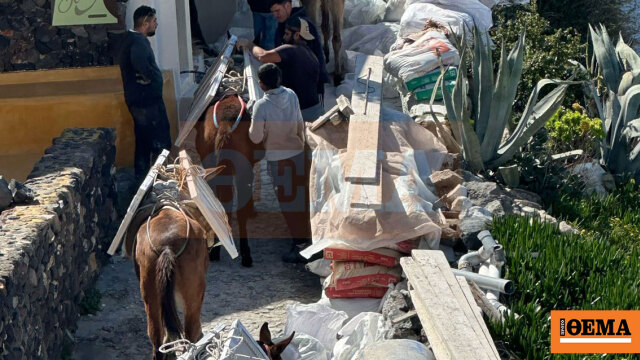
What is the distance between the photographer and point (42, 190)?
6270 mm

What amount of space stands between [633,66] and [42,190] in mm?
6182

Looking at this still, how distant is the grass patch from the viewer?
6605 mm

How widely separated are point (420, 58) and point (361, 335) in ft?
16.9

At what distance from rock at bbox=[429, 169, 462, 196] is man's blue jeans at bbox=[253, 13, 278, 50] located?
11.9ft

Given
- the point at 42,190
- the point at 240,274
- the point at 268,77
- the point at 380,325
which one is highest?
the point at 268,77

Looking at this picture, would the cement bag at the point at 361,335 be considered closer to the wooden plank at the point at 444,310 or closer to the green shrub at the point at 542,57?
the wooden plank at the point at 444,310

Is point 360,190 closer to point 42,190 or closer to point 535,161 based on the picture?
point 42,190

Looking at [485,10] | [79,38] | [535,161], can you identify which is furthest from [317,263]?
[485,10]

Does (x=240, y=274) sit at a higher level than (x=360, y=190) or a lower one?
lower

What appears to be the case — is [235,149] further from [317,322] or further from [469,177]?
[469,177]

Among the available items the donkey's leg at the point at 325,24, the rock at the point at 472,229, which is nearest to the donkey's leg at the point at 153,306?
the rock at the point at 472,229

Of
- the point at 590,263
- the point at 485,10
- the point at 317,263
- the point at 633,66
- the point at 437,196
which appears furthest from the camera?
the point at 485,10

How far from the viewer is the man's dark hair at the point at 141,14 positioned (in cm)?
799

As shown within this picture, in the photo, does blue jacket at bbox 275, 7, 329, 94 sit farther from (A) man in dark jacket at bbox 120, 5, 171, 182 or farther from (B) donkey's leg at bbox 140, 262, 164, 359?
(B) donkey's leg at bbox 140, 262, 164, 359
